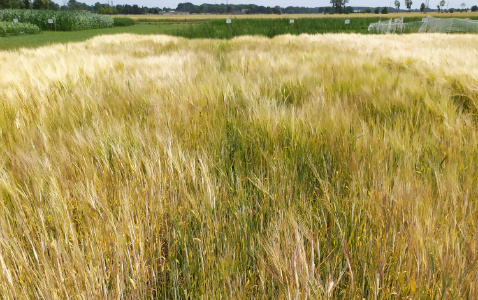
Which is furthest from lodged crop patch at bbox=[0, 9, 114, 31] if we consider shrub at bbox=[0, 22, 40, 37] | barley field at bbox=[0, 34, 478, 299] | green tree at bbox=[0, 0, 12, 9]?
green tree at bbox=[0, 0, 12, 9]

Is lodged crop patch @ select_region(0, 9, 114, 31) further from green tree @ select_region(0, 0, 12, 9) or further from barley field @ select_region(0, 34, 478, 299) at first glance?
green tree @ select_region(0, 0, 12, 9)

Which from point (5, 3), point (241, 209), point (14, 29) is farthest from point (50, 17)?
point (5, 3)

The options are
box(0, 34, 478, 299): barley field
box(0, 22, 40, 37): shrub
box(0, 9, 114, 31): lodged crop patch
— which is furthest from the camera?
box(0, 9, 114, 31): lodged crop patch

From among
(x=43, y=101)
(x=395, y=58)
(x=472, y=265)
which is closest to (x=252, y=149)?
(x=472, y=265)

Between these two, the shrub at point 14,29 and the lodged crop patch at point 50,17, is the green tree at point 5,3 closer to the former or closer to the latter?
the lodged crop patch at point 50,17

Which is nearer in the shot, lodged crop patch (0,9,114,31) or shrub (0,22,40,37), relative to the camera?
shrub (0,22,40,37)

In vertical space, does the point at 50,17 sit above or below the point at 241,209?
above

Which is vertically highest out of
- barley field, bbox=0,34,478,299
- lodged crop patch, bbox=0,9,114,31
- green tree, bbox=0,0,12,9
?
green tree, bbox=0,0,12,9

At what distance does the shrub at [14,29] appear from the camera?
49.0 ft

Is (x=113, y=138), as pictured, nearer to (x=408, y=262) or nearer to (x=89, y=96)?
(x=89, y=96)

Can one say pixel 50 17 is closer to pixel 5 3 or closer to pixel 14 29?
pixel 14 29

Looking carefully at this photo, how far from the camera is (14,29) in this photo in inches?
629

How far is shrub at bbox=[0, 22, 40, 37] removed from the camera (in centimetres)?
1495

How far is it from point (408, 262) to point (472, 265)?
10cm
